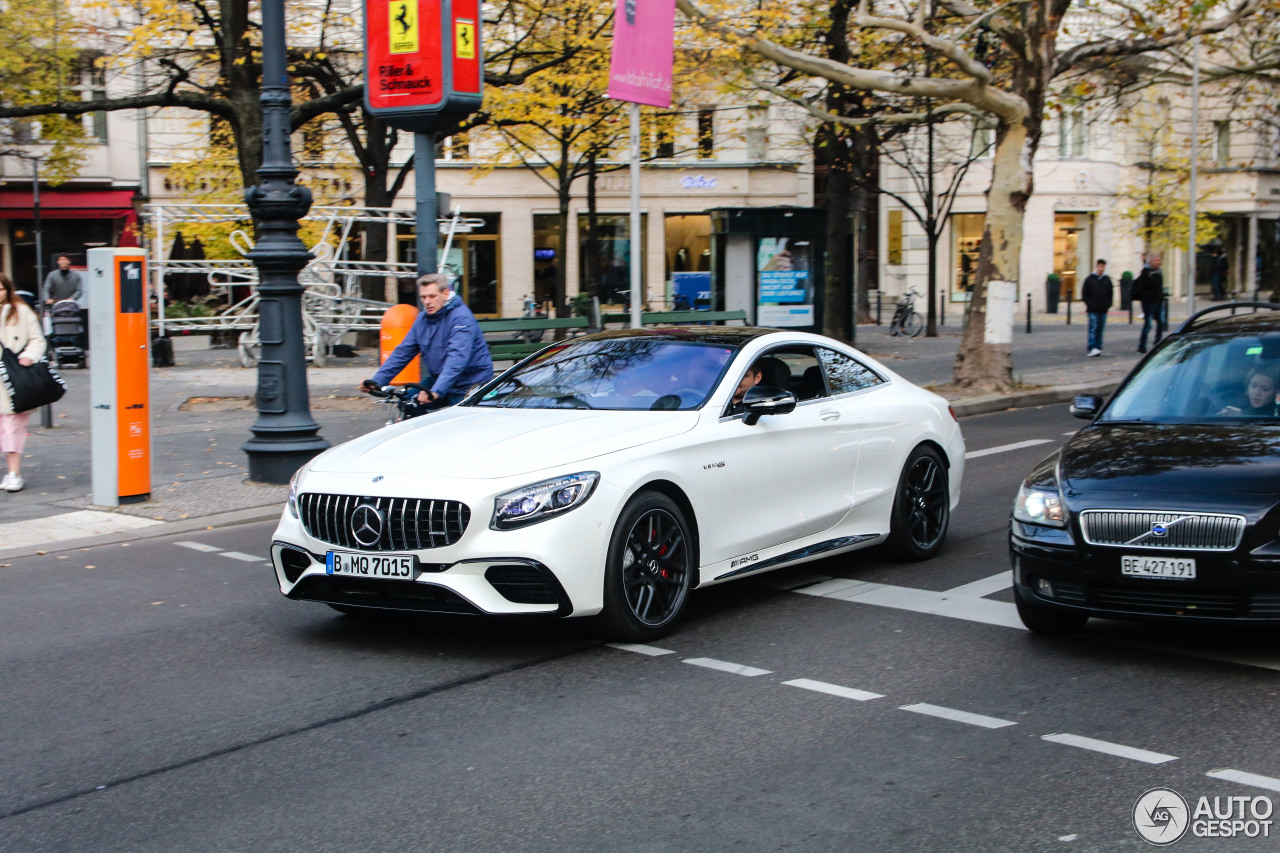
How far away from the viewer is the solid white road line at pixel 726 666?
604 centimetres

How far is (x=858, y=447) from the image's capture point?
798 cm

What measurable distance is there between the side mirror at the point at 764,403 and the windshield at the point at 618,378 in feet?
0.70

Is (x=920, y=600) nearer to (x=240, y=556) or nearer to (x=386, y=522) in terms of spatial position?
(x=386, y=522)

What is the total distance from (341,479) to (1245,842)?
4.05 m

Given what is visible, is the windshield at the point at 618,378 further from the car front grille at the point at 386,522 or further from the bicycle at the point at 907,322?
the bicycle at the point at 907,322

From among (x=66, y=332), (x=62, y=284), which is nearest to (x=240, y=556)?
(x=66, y=332)

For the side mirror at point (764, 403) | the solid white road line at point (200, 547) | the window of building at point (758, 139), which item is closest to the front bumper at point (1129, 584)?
the side mirror at point (764, 403)

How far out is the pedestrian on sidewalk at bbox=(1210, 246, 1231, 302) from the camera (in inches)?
2018

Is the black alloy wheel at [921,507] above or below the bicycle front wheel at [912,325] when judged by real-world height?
below

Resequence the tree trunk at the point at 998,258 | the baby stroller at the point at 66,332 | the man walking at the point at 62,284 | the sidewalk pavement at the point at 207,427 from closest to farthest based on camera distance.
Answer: the sidewalk pavement at the point at 207,427 < the tree trunk at the point at 998,258 < the baby stroller at the point at 66,332 < the man walking at the point at 62,284

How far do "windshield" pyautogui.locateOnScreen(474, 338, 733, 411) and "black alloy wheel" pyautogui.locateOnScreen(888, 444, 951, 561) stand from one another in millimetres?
1599

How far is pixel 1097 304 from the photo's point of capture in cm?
2591

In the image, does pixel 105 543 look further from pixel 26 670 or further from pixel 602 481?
pixel 602 481

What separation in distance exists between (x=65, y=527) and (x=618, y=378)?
5.01 m
